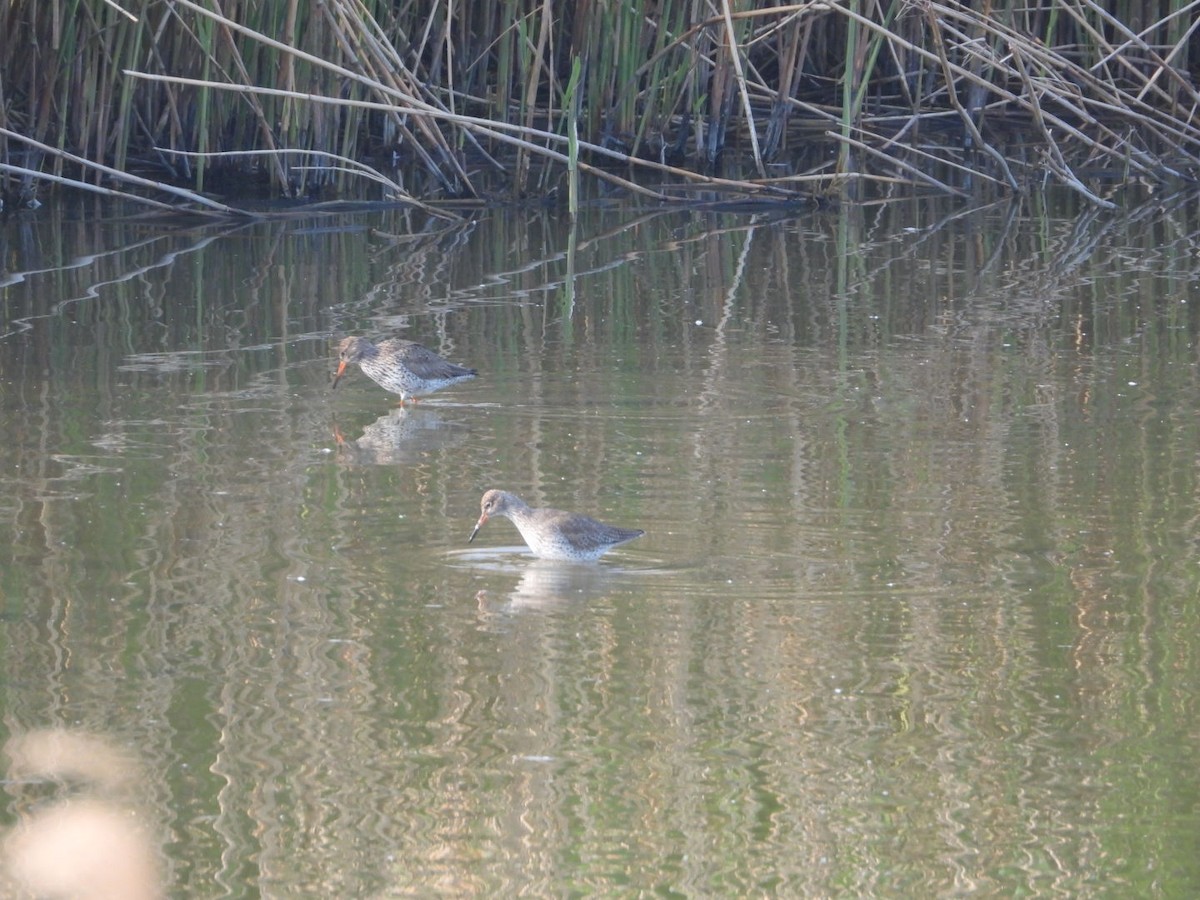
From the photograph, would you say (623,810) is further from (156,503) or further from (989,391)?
(989,391)

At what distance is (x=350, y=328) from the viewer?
10.3 meters

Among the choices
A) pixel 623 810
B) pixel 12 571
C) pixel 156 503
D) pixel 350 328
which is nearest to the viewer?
pixel 623 810

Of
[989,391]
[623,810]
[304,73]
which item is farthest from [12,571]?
[304,73]

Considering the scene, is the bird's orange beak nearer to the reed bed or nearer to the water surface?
the water surface

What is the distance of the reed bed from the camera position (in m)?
13.2

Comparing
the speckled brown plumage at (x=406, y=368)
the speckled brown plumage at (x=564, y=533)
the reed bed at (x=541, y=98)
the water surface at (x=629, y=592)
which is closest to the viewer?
the water surface at (x=629, y=592)

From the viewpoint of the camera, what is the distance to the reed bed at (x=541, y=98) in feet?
43.2

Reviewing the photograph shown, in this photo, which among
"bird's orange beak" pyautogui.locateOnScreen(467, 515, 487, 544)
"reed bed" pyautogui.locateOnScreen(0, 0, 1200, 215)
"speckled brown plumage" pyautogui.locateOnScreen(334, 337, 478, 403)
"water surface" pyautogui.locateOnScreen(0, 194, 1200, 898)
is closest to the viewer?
"water surface" pyautogui.locateOnScreen(0, 194, 1200, 898)

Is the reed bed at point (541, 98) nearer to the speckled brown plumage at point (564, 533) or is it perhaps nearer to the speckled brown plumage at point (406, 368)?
the speckled brown plumage at point (406, 368)

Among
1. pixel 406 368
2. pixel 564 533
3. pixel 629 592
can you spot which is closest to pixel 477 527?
pixel 564 533

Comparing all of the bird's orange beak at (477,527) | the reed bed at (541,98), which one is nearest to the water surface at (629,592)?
the bird's orange beak at (477,527)

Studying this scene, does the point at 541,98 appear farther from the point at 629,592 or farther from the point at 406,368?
the point at 629,592

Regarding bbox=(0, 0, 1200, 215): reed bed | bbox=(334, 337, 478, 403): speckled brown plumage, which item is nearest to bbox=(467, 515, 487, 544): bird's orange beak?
bbox=(334, 337, 478, 403): speckled brown plumage

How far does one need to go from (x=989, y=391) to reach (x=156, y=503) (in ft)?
11.7
